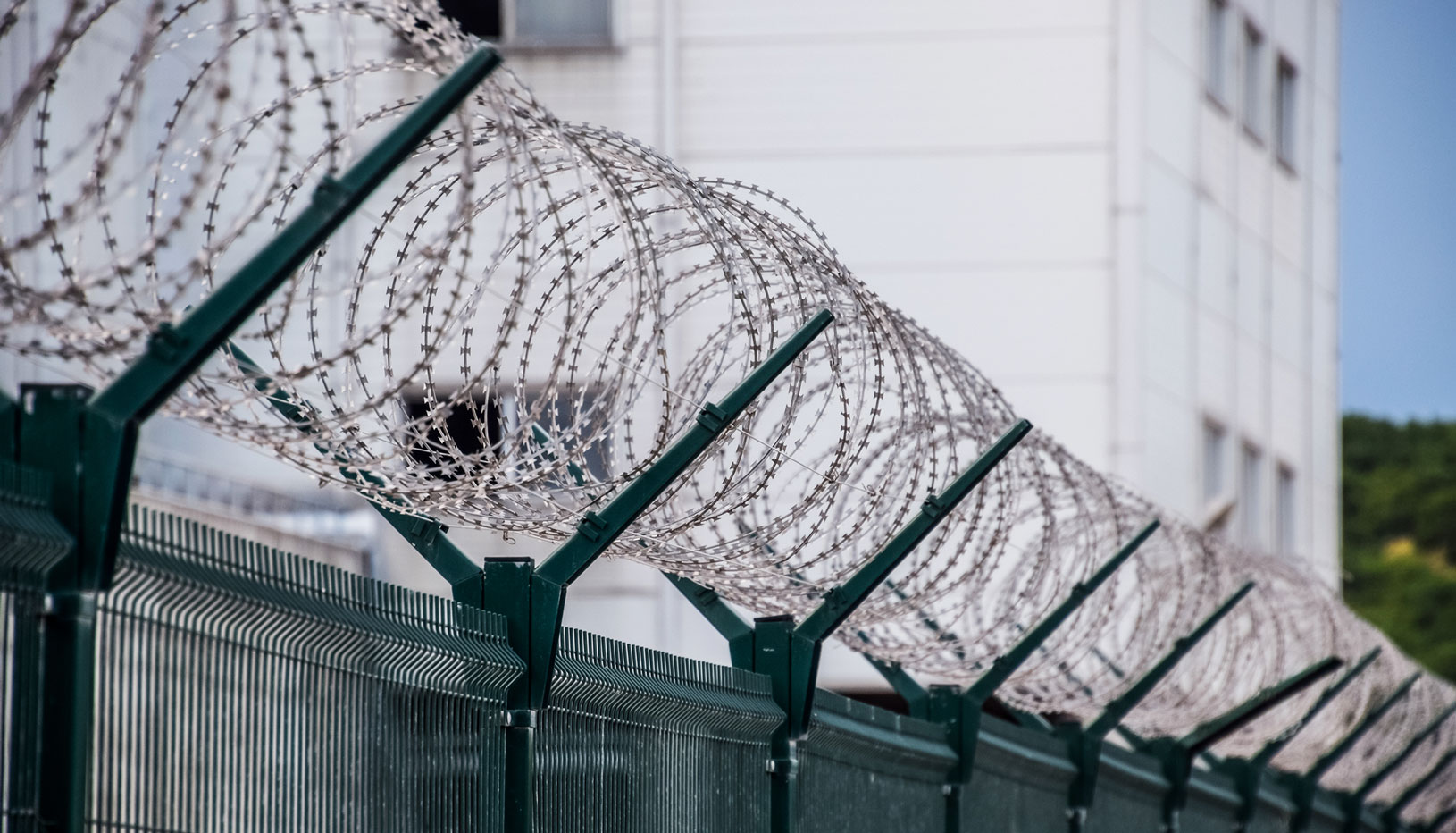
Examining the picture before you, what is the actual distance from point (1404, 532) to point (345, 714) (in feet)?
260

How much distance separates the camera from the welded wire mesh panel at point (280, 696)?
4863mm

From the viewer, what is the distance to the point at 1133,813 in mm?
13641

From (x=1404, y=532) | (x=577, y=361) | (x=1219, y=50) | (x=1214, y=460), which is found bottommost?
(x=1404, y=532)

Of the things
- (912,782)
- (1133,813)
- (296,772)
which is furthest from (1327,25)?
(296,772)

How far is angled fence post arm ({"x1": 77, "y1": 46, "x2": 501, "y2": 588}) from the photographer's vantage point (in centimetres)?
466

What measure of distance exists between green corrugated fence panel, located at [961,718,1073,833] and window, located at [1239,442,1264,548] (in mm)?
15800

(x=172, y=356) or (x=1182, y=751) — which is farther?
(x=1182, y=751)

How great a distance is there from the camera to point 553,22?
24.3 metres

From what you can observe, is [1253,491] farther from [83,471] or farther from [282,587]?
[83,471]

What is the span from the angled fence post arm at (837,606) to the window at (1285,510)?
837 inches

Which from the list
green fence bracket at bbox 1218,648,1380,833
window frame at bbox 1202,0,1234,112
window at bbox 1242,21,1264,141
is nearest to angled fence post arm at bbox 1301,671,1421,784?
green fence bracket at bbox 1218,648,1380,833

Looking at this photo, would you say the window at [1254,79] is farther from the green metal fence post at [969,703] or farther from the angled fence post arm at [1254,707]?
the green metal fence post at [969,703]

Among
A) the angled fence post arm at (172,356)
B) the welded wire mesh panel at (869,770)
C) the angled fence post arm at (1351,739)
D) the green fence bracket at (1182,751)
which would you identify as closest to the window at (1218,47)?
the angled fence post arm at (1351,739)

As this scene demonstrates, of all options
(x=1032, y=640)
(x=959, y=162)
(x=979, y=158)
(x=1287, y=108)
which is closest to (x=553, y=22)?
(x=959, y=162)
